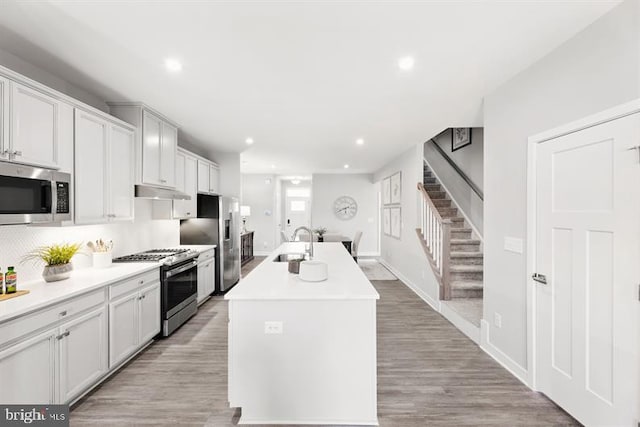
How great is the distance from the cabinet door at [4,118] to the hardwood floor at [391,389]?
1.88 meters

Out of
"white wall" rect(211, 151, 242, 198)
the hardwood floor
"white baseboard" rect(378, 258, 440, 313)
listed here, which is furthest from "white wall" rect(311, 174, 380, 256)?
the hardwood floor

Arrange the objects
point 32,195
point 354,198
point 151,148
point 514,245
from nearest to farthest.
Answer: point 32,195, point 514,245, point 151,148, point 354,198

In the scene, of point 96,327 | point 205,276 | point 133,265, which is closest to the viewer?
point 96,327

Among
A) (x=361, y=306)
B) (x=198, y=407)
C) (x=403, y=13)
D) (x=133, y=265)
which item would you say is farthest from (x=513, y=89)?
(x=133, y=265)

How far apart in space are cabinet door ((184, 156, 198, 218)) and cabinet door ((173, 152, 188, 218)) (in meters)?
0.07

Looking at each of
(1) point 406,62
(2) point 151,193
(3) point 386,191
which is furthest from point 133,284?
(3) point 386,191

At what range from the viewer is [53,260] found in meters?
2.35

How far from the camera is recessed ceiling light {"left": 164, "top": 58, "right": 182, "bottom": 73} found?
7.51 feet

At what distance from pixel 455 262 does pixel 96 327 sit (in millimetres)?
4598

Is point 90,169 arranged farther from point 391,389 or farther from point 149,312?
point 391,389

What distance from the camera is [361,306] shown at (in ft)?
6.50

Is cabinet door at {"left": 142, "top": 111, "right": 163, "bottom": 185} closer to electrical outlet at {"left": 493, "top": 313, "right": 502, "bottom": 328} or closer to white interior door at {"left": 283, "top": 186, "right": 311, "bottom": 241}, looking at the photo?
electrical outlet at {"left": 493, "top": 313, "right": 502, "bottom": 328}

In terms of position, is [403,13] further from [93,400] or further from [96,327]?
[93,400]

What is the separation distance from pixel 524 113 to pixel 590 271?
1360mm
